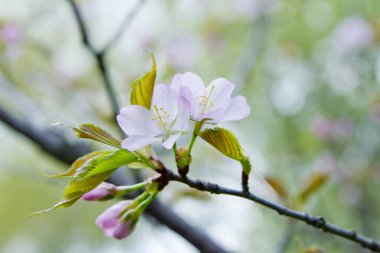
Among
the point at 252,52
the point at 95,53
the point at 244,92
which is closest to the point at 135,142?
the point at 95,53

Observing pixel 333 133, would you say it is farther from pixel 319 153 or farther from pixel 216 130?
pixel 216 130

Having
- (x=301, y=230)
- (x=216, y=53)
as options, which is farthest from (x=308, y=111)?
(x=301, y=230)

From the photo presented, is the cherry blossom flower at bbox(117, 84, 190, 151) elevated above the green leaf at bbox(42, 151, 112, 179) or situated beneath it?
elevated above

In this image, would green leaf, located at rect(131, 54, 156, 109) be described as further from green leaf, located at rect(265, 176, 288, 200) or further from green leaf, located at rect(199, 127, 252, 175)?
green leaf, located at rect(265, 176, 288, 200)

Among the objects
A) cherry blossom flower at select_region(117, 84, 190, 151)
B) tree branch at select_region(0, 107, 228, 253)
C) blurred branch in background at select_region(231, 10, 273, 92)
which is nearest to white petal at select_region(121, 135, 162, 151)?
cherry blossom flower at select_region(117, 84, 190, 151)

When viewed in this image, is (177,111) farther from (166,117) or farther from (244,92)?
(244,92)

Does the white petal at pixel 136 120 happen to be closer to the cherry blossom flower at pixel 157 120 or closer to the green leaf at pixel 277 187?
the cherry blossom flower at pixel 157 120

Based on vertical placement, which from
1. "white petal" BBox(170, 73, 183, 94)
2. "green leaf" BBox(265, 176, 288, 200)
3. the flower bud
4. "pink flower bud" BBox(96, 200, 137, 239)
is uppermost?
"white petal" BBox(170, 73, 183, 94)
